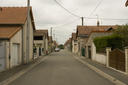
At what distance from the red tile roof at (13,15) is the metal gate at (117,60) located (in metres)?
9.49

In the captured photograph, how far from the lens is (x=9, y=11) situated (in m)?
22.1

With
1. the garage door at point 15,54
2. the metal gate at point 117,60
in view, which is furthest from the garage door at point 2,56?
the metal gate at point 117,60

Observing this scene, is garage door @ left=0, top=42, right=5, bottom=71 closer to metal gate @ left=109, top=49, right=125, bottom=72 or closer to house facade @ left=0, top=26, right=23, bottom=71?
house facade @ left=0, top=26, right=23, bottom=71

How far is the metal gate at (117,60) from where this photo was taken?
1183 centimetres

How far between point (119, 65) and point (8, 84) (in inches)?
310

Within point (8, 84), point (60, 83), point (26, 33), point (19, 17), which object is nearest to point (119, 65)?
point (60, 83)

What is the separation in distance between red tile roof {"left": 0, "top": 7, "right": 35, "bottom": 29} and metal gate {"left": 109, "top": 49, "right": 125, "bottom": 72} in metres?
9.49

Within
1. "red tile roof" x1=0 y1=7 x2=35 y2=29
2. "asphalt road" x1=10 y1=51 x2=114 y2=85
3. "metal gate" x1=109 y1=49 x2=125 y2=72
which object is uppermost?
"red tile roof" x1=0 y1=7 x2=35 y2=29

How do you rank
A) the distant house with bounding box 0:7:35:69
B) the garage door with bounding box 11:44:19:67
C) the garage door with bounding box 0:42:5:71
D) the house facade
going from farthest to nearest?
the garage door with bounding box 11:44:19:67 < the distant house with bounding box 0:7:35:69 < the house facade < the garage door with bounding box 0:42:5:71

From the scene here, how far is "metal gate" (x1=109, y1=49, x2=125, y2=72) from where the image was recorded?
11834 mm

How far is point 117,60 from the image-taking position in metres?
12.9

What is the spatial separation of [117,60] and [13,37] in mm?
8814

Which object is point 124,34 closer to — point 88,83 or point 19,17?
point 19,17

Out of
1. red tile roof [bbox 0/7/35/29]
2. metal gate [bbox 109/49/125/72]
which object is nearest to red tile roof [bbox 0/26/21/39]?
red tile roof [bbox 0/7/35/29]
